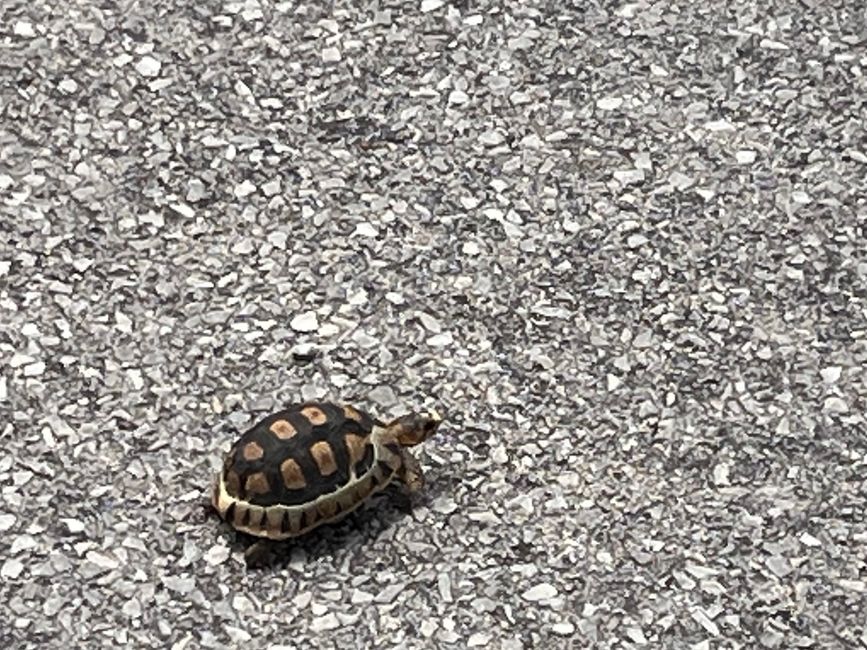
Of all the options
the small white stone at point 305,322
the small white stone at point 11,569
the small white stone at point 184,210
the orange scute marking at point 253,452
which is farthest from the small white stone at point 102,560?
the small white stone at point 184,210

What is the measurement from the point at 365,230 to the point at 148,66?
88 centimetres

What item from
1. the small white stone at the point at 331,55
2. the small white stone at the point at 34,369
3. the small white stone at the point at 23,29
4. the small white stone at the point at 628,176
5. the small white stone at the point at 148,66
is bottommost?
the small white stone at the point at 34,369

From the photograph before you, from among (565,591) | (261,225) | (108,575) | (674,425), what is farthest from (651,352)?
(108,575)

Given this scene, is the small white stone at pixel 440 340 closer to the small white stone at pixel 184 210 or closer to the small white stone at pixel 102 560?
the small white stone at pixel 184 210

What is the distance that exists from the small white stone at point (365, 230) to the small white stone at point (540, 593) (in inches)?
45.5

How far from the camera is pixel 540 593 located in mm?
3920

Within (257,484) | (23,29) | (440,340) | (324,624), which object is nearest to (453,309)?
(440,340)

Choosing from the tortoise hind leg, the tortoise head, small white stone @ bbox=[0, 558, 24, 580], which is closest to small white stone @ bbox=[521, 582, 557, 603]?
the tortoise head

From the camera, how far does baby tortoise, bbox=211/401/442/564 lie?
3863mm

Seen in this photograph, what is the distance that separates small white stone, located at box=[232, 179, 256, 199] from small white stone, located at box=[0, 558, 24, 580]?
4.10 feet

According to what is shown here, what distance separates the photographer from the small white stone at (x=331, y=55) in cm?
515

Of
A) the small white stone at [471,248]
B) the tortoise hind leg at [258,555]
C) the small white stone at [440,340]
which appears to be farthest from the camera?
the small white stone at [471,248]

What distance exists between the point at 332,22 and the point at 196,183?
2.46 feet

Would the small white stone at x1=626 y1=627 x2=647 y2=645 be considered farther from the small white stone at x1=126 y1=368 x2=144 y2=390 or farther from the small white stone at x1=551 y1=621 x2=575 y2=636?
the small white stone at x1=126 y1=368 x2=144 y2=390
